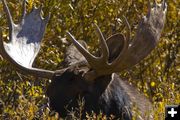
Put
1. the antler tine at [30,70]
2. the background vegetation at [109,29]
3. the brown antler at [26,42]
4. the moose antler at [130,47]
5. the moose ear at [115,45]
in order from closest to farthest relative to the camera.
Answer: the moose antler at [130,47], the moose ear at [115,45], the antler tine at [30,70], the brown antler at [26,42], the background vegetation at [109,29]

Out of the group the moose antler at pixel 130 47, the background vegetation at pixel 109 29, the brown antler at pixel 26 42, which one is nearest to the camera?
the moose antler at pixel 130 47

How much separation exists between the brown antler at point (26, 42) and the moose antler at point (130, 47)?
712 millimetres

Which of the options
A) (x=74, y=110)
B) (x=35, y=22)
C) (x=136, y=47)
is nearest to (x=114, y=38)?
(x=136, y=47)

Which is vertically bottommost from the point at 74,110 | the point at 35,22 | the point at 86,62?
the point at 74,110

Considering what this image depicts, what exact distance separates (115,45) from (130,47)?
0.83ft

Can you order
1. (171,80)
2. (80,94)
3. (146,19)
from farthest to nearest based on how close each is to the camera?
1. (171,80)
2. (80,94)
3. (146,19)

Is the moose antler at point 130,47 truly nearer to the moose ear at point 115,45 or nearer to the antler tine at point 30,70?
the moose ear at point 115,45

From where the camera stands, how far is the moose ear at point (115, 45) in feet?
22.3

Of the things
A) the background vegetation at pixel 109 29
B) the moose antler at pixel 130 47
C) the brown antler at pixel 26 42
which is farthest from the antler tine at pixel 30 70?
the background vegetation at pixel 109 29

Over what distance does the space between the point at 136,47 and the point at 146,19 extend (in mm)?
274

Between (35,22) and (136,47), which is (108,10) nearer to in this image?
(35,22)

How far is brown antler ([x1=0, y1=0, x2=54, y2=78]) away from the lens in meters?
7.50

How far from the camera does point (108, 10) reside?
927 centimetres

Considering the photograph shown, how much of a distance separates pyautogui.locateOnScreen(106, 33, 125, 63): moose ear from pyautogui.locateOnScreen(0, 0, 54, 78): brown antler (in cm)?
→ 73
